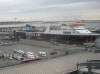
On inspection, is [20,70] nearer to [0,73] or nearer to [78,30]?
[0,73]

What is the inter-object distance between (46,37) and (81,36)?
12.7 ft

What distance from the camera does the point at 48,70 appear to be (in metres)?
5.04

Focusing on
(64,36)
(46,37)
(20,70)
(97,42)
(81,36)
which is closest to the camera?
(20,70)

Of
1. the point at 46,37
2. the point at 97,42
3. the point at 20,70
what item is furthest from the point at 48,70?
the point at 46,37

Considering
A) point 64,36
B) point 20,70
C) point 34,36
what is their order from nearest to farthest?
point 20,70 < point 64,36 < point 34,36

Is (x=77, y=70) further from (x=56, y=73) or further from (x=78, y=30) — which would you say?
(x=78, y=30)

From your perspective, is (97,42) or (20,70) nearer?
(20,70)

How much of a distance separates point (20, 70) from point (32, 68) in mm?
397

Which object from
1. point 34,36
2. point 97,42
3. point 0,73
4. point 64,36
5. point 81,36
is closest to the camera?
point 0,73

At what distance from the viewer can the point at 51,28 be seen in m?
16.8

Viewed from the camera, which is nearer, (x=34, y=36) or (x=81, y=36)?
(x=81, y=36)

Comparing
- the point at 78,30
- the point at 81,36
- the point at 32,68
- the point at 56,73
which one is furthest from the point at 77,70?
the point at 78,30

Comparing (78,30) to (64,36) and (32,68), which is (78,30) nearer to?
(64,36)

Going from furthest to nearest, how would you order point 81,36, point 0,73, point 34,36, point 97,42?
point 34,36, point 81,36, point 97,42, point 0,73
